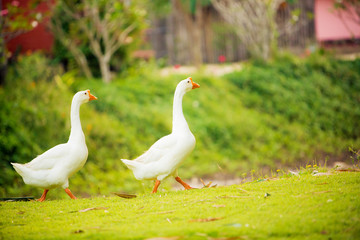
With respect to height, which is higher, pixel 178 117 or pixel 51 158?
pixel 178 117

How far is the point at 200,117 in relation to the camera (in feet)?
42.1

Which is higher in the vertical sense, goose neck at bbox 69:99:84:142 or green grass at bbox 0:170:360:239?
goose neck at bbox 69:99:84:142

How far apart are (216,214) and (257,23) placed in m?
12.8

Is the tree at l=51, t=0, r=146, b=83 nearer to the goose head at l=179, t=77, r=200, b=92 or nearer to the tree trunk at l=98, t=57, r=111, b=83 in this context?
the tree trunk at l=98, t=57, r=111, b=83

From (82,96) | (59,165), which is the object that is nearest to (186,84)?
(82,96)

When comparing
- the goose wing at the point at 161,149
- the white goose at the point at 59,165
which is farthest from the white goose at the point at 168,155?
the white goose at the point at 59,165

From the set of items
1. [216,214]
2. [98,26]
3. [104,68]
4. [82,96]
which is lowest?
[216,214]

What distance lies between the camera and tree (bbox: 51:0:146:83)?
13.3 m

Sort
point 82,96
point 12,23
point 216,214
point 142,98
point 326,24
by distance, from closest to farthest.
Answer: point 216,214 < point 82,96 < point 12,23 < point 142,98 < point 326,24

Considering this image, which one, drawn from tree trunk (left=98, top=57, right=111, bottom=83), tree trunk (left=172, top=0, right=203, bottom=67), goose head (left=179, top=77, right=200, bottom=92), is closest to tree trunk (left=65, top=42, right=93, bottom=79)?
tree trunk (left=98, top=57, right=111, bottom=83)

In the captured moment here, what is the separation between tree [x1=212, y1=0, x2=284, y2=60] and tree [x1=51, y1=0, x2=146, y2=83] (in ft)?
12.1

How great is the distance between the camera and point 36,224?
4.29 m

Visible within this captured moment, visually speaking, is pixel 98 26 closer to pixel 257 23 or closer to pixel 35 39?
pixel 35 39

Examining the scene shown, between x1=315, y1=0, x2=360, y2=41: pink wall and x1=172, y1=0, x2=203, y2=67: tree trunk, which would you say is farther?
x1=315, y1=0, x2=360, y2=41: pink wall
